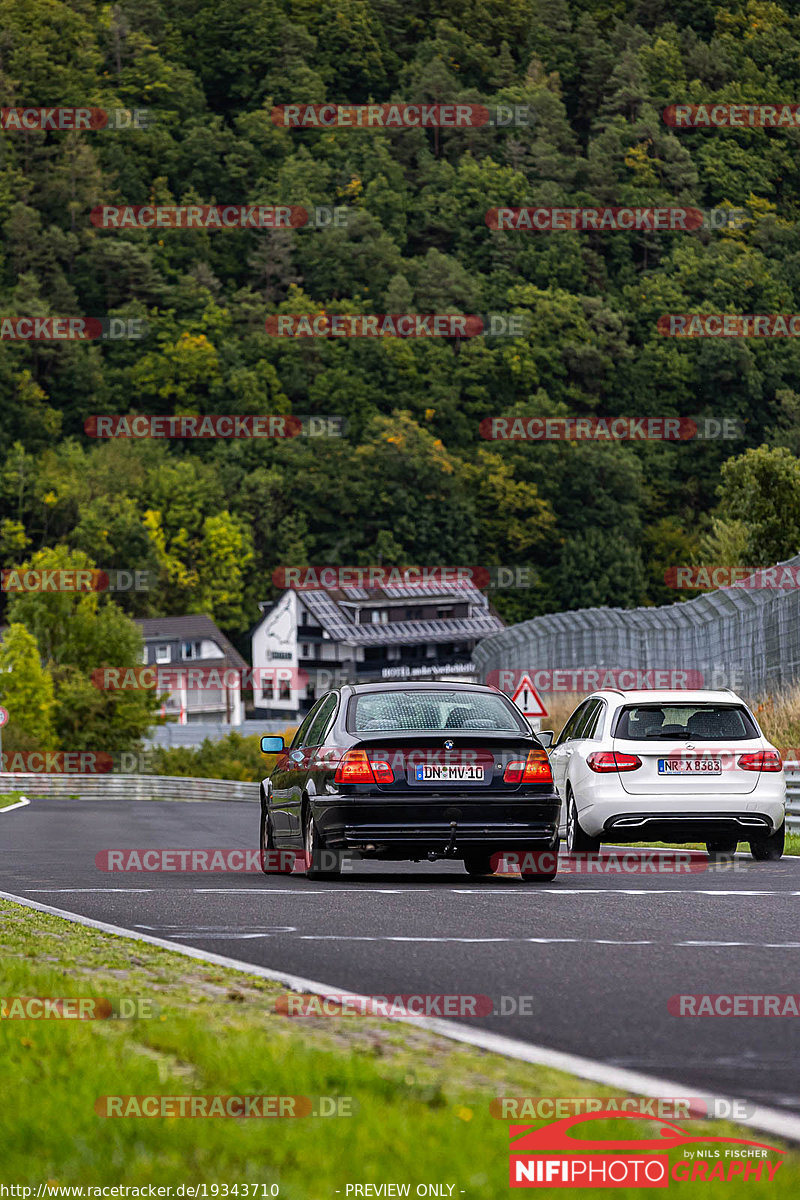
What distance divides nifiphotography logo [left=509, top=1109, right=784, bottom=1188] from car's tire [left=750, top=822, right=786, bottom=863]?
1201 centimetres

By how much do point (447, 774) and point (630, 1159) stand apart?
9194 millimetres

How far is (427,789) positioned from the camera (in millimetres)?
13578

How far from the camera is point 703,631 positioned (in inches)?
1213

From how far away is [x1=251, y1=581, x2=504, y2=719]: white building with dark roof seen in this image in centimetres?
13512

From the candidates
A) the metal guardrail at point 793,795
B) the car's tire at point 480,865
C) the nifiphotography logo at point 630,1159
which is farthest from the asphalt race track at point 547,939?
the metal guardrail at point 793,795

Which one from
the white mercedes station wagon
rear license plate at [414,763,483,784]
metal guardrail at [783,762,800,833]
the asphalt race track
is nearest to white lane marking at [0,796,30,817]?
metal guardrail at [783,762,800,833]

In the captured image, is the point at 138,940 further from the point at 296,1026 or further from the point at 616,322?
the point at 616,322

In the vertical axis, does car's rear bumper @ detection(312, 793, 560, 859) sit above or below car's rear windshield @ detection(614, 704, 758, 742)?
below

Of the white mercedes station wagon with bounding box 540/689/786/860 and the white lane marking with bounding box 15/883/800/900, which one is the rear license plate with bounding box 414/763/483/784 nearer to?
the white lane marking with bounding box 15/883/800/900

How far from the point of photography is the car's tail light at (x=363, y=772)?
1358 centimetres

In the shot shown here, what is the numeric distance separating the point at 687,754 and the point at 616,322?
→ 13151 cm

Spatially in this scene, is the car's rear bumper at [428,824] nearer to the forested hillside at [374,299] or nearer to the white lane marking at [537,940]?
the white lane marking at [537,940]

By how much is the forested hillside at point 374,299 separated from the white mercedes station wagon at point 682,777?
105 meters

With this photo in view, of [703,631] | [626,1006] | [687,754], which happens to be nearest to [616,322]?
[703,631]
